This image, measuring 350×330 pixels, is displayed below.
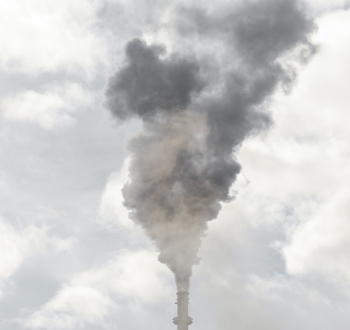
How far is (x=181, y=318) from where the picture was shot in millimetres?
85750

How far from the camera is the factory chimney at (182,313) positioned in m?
85.8

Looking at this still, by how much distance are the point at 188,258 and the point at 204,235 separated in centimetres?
513

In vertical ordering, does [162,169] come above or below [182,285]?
above

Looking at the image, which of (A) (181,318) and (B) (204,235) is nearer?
(A) (181,318)

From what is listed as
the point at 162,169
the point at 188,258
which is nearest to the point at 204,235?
the point at 188,258

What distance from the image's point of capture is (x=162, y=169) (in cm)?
9138

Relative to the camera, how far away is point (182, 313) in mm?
86000

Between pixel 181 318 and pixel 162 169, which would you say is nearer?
pixel 181 318

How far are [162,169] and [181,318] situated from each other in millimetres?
25397

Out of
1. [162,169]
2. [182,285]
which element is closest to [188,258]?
[182,285]

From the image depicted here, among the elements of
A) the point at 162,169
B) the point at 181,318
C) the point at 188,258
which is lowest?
the point at 181,318

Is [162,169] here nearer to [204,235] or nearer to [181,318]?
[204,235]

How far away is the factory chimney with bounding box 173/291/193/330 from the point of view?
8581 cm

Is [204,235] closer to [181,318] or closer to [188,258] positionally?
[188,258]
